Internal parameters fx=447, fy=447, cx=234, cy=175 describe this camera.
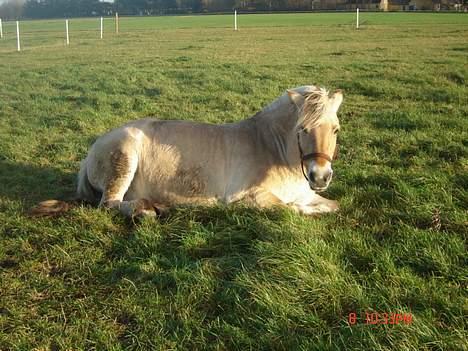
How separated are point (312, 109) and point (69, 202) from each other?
10.5ft

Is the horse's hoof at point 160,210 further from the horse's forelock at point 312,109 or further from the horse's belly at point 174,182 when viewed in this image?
the horse's forelock at point 312,109

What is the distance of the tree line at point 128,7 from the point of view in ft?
361

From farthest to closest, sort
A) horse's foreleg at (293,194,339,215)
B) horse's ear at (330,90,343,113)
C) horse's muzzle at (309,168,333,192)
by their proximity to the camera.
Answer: horse's foreleg at (293,194,339,215), horse's ear at (330,90,343,113), horse's muzzle at (309,168,333,192)

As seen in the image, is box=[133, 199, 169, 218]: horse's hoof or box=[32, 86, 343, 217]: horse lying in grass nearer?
box=[133, 199, 169, 218]: horse's hoof

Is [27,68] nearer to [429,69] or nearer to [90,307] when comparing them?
[429,69]

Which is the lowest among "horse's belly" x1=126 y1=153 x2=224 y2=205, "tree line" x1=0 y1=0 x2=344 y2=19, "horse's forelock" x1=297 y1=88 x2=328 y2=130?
"horse's belly" x1=126 y1=153 x2=224 y2=205

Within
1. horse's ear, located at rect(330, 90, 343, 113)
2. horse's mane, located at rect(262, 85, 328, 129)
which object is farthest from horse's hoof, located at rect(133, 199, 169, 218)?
horse's ear, located at rect(330, 90, 343, 113)

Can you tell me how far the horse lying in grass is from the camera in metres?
5.43

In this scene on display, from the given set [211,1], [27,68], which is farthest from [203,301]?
[211,1]
